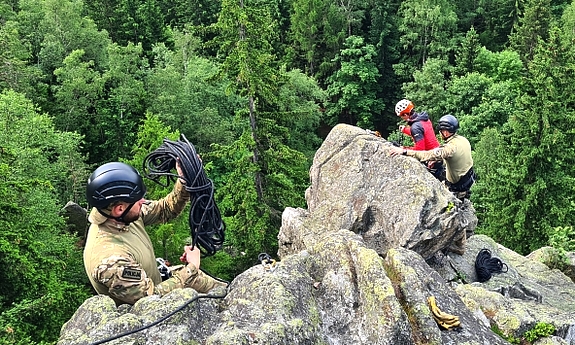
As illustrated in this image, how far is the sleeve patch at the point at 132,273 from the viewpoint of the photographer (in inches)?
203

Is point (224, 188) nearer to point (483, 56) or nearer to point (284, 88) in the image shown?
point (284, 88)

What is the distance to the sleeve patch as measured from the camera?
516 centimetres

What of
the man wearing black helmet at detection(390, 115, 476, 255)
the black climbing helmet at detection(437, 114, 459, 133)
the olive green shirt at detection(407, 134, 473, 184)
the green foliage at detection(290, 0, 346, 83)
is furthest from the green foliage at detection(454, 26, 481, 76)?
the black climbing helmet at detection(437, 114, 459, 133)

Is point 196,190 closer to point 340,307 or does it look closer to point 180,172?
point 180,172

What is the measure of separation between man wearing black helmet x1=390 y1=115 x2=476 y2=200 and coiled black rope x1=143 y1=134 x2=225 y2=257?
5.85 meters

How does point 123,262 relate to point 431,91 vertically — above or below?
above

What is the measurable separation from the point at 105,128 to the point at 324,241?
33838mm

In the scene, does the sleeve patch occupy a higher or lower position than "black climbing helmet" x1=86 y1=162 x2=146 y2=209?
lower

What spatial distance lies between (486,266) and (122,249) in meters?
9.02

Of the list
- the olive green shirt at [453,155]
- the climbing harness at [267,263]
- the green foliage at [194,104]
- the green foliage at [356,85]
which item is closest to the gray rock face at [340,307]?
the climbing harness at [267,263]

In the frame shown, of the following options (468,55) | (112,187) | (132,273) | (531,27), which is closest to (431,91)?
(468,55)

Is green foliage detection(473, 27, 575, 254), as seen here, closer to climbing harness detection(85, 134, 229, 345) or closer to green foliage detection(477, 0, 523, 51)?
climbing harness detection(85, 134, 229, 345)

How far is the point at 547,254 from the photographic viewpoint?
15234mm

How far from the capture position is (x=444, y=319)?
555cm
